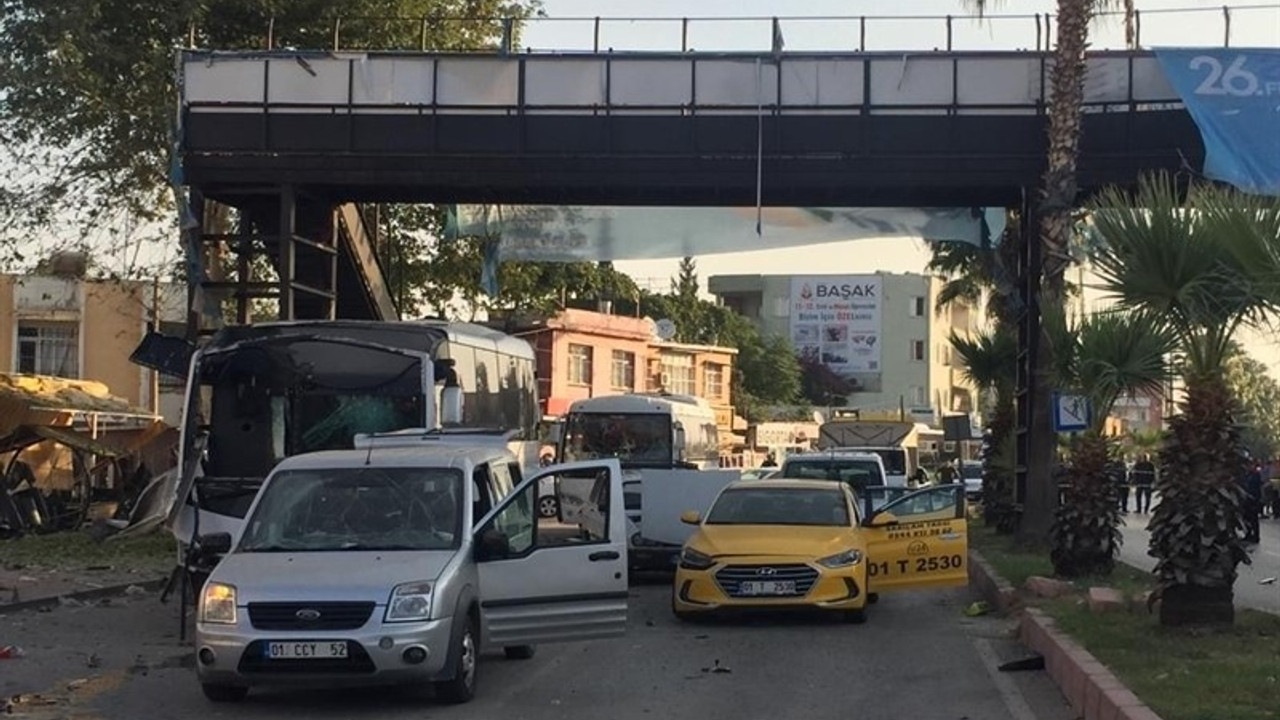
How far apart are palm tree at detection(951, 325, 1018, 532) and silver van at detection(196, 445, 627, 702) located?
59.1 feet

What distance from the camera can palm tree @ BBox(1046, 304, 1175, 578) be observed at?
51.7 feet

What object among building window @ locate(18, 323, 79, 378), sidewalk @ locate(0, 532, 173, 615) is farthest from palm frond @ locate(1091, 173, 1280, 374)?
building window @ locate(18, 323, 79, 378)

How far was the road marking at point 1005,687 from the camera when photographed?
426 inches

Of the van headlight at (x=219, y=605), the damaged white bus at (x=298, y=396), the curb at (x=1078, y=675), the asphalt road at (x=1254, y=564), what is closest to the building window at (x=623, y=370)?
the asphalt road at (x=1254, y=564)

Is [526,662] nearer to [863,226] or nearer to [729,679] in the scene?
[729,679]

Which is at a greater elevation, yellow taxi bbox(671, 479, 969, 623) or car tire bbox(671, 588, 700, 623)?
yellow taxi bbox(671, 479, 969, 623)

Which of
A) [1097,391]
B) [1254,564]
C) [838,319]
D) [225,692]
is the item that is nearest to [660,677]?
[225,692]

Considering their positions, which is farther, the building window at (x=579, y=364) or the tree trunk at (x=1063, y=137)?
the building window at (x=579, y=364)

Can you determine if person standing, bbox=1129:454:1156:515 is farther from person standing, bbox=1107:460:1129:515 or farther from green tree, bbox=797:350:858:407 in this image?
green tree, bbox=797:350:858:407

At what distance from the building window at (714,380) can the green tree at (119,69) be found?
142 feet

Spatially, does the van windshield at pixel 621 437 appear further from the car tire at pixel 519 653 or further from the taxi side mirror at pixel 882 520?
the car tire at pixel 519 653

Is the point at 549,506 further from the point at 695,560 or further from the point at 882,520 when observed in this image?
the point at 882,520

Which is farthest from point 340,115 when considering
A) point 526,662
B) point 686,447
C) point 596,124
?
point 526,662

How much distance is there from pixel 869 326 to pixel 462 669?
294 ft
